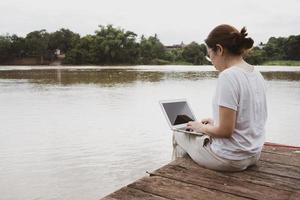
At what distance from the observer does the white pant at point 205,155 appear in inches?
119

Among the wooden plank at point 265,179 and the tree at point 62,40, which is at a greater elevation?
the tree at point 62,40

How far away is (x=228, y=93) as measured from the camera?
2703 millimetres

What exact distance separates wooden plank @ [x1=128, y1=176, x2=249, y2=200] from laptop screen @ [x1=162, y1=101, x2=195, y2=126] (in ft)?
2.62

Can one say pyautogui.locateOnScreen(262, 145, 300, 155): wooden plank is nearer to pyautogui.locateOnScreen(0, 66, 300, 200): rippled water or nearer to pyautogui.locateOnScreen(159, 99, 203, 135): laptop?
pyautogui.locateOnScreen(159, 99, 203, 135): laptop

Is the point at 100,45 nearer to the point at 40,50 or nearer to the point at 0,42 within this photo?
the point at 40,50

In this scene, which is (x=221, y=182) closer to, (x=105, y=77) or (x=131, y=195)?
(x=131, y=195)

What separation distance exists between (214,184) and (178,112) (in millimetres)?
1023

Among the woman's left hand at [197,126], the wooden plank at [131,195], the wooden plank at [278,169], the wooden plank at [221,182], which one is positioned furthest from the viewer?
the wooden plank at [278,169]

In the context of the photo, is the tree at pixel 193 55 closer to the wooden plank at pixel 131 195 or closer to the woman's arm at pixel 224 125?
the woman's arm at pixel 224 125

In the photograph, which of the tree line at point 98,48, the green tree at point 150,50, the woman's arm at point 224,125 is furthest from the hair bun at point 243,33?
the green tree at point 150,50

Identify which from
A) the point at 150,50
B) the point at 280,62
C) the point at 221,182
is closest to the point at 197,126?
the point at 221,182

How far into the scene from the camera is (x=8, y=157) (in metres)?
6.74

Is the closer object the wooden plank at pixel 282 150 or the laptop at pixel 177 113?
the laptop at pixel 177 113

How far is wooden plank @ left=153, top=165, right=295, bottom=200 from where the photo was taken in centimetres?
268
